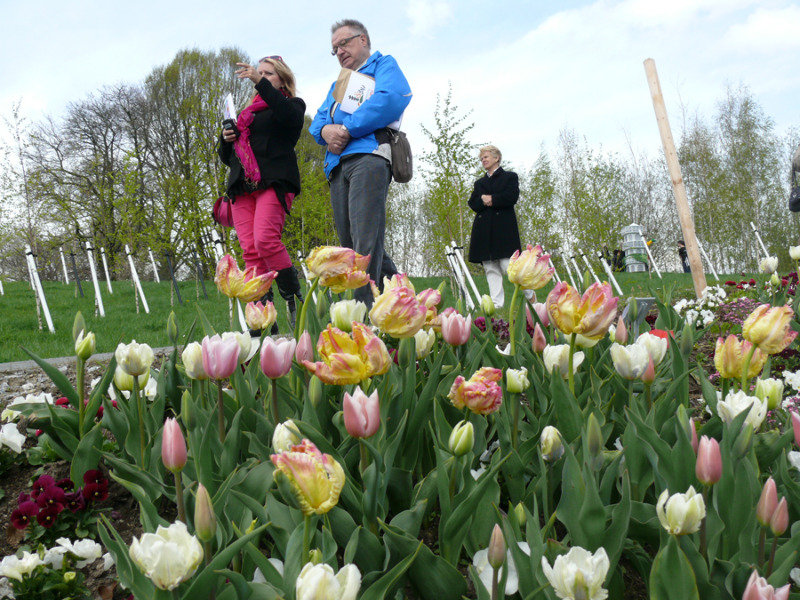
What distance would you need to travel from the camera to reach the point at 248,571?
979 mm

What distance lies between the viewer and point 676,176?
4.40 meters

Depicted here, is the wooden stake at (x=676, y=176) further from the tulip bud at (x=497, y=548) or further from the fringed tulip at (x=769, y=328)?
the tulip bud at (x=497, y=548)

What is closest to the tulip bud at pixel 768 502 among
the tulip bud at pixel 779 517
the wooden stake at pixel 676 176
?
the tulip bud at pixel 779 517

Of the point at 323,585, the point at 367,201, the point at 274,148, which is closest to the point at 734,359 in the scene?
the point at 323,585

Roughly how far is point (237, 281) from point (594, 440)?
3.30 ft

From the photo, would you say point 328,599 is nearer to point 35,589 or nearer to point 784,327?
point 35,589

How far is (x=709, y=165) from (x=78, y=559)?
2645cm

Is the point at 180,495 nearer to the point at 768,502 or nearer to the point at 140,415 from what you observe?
the point at 140,415

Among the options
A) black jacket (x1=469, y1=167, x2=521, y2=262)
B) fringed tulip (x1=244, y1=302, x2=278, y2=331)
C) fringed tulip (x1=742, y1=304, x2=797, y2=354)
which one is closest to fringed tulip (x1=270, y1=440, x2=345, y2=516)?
fringed tulip (x1=244, y1=302, x2=278, y2=331)

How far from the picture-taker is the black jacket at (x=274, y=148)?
343cm

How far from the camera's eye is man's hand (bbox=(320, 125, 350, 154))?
337 centimetres

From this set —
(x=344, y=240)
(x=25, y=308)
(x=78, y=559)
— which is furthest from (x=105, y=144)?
(x=78, y=559)

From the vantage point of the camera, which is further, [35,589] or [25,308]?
[25,308]

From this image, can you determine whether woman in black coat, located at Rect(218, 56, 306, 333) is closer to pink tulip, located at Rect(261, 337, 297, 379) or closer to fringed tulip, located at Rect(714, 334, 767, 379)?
pink tulip, located at Rect(261, 337, 297, 379)
